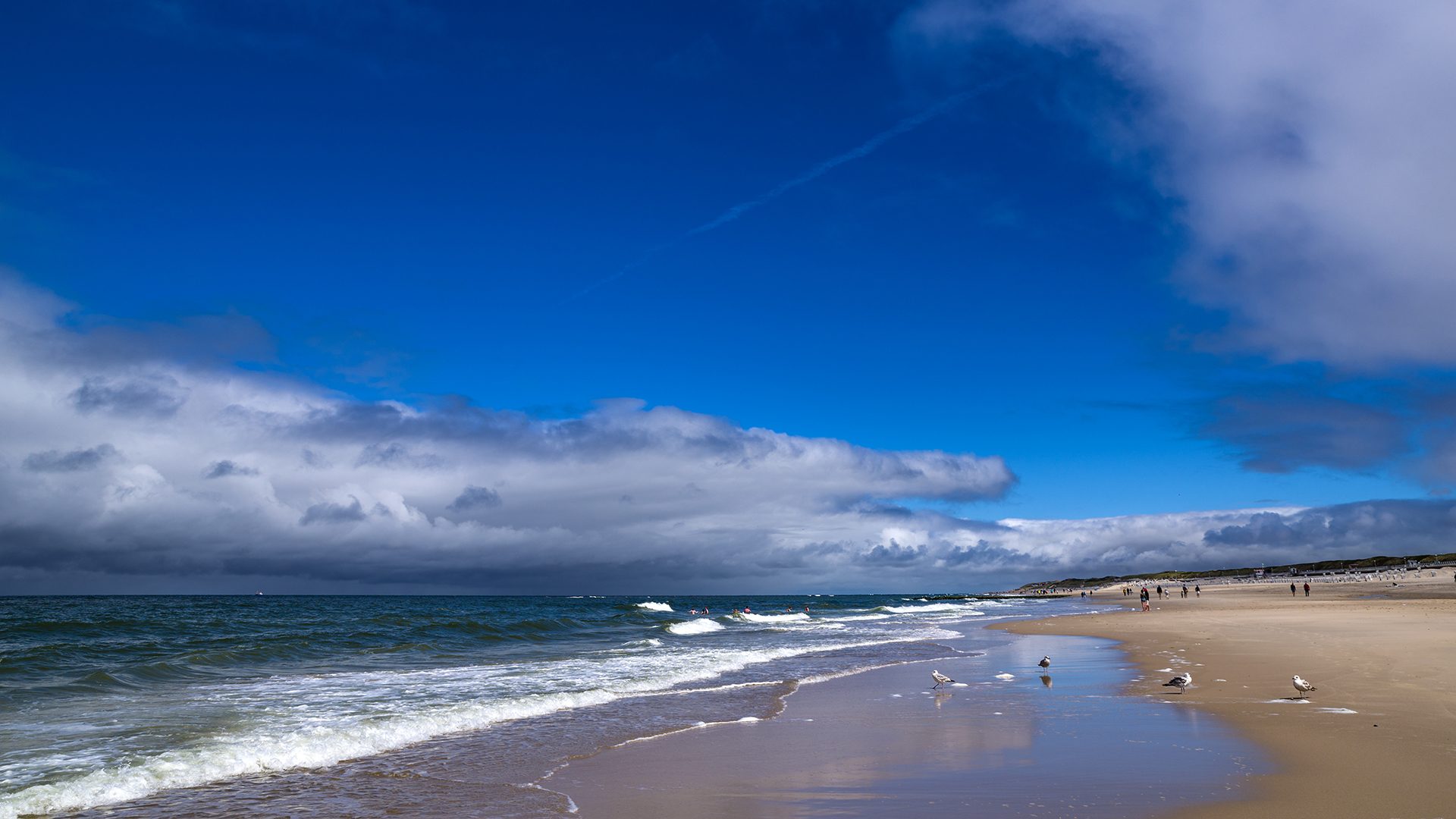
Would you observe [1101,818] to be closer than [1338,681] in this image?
Yes

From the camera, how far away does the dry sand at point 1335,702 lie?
721 cm

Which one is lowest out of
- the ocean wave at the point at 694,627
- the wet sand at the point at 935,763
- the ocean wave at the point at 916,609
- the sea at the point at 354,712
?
the ocean wave at the point at 916,609

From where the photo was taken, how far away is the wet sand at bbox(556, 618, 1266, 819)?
25.1ft

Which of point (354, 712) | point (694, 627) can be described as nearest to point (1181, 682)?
point (354, 712)

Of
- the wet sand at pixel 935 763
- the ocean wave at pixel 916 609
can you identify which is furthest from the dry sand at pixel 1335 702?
the ocean wave at pixel 916 609

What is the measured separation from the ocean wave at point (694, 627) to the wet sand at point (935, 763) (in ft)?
93.6

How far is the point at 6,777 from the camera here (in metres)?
9.58

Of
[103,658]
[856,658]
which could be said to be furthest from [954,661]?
[103,658]

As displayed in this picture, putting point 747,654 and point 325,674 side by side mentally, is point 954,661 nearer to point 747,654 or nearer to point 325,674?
point 747,654

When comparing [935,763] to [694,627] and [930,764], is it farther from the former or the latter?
[694,627]

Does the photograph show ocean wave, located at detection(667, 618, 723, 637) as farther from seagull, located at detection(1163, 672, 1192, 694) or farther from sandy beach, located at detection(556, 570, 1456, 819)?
seagull, located at detection(1163, 672, 1192, 694)

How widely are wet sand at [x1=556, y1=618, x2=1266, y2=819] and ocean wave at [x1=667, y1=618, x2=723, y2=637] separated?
2853cm

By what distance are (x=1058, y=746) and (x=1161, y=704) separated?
4305mm

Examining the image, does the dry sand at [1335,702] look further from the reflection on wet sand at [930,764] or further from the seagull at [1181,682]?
the reflection on wet sand at [930,764]
